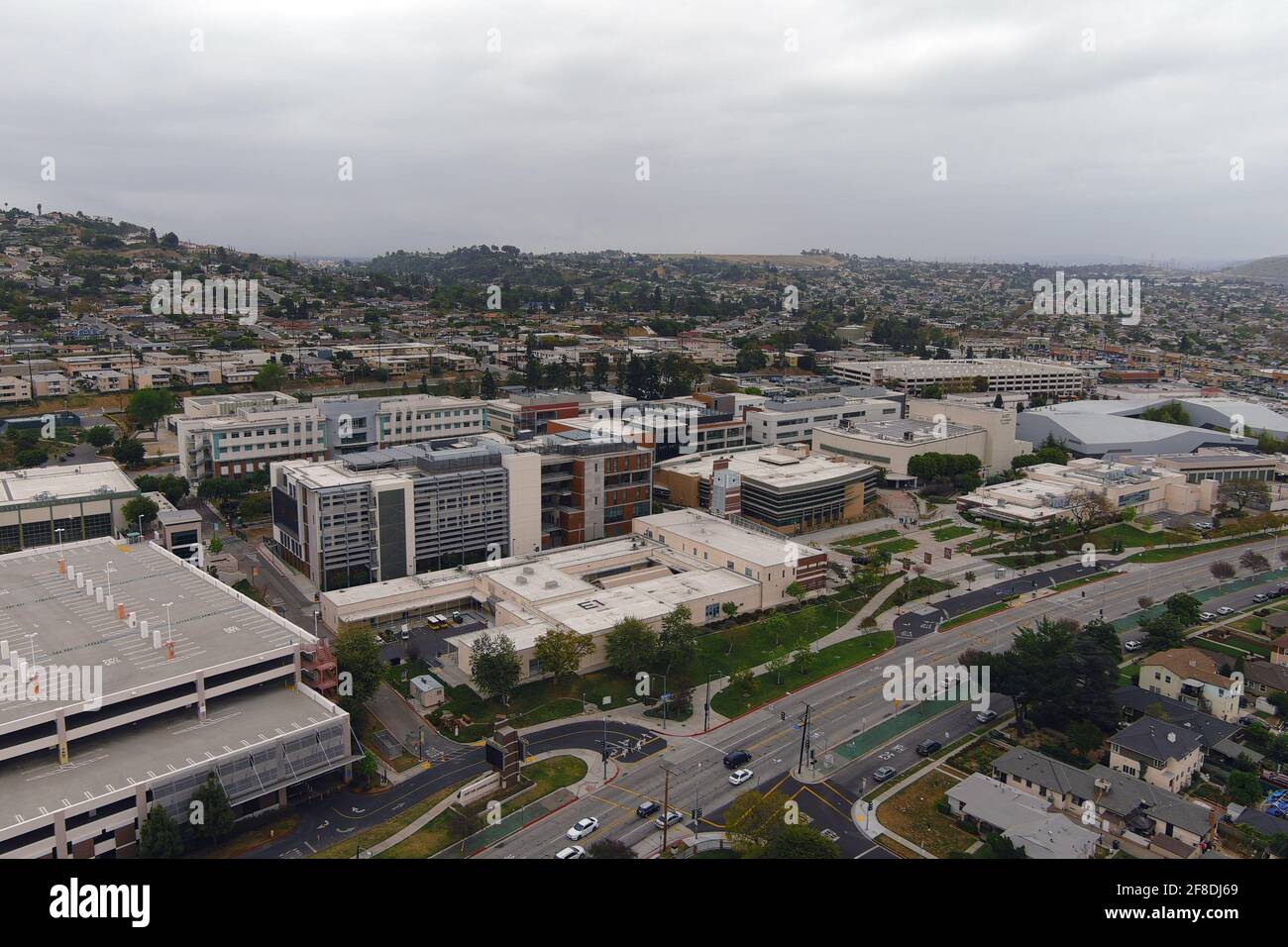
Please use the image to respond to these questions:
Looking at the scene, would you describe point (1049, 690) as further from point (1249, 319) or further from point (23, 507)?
point (1249, 319)

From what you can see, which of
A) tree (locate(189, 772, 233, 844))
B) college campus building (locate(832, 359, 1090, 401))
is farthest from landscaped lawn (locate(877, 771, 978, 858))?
college campus building (locate(832, 359, 1090, 401))

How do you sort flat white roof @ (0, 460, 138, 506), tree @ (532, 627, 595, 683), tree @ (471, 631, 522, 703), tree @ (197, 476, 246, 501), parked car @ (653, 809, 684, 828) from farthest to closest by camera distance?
tree @ (197, 476, 246, 501) → flat white roof @ (0, 460, 138, 506) → tree @ (532, 627, 595, 683) → tree @ (471, 631, 522, 703) → parked car @ (653, 809, 684, 828)

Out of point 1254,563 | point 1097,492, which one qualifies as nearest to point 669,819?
point 1254,563

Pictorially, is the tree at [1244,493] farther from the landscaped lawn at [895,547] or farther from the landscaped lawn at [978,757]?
the landscaped lawn at [978,757]

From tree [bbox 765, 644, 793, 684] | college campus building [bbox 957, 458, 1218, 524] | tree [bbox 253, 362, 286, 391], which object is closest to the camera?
tree [bbox 765, 644, 793, 684]

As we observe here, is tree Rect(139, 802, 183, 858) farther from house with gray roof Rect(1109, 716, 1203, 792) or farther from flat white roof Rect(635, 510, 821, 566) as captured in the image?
house with gray roof Rect(1109, 716, 1203, 792)
